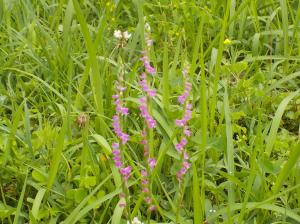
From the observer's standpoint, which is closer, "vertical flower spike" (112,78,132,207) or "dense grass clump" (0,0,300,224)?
"vertical flower spike" (112,78,132,207)

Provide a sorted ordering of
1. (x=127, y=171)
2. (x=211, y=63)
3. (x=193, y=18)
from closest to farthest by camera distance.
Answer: (x=127, y=171)
(x=211, y=63)
(x=193, y=18)

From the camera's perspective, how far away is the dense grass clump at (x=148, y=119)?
1736 mm

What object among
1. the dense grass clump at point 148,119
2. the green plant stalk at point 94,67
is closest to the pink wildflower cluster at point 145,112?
the dense grass clump at point 148,119

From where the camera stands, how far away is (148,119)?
4.55 feet

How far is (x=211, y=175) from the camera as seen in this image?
79.2 inches

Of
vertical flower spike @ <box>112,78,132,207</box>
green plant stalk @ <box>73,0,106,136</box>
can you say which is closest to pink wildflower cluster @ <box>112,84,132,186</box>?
vertical flower spike @ <box>112,78,132,207</box>

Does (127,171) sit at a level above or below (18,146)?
above

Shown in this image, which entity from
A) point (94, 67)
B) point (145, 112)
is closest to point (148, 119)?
point (145, 112)

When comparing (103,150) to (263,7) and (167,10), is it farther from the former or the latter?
(263,7)

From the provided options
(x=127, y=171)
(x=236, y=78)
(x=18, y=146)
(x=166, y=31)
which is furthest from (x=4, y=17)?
(x=127, y=171)

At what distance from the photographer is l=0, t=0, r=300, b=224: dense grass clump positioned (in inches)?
68.4

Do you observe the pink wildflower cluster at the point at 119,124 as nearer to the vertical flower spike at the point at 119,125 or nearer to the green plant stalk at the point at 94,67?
the vertical flower spike at the point at 119,125

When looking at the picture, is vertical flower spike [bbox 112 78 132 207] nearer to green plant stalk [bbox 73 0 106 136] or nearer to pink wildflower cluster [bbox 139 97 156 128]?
pink wildflower cluster [bbox 139 97 156 128]

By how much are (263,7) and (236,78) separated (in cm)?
88
